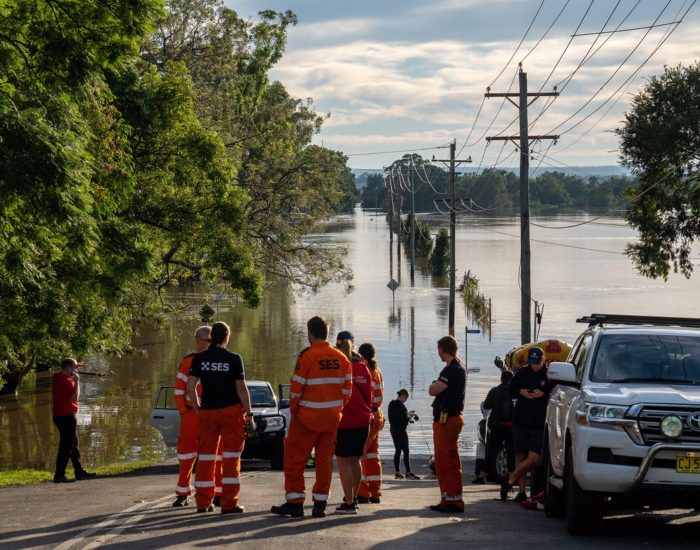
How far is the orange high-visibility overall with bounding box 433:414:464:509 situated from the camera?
12508mm

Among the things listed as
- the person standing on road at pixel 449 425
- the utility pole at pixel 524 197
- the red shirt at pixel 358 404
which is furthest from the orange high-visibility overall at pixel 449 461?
the utility pole at pixel 524 197

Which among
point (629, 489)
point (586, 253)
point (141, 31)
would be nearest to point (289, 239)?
point (141, 31)

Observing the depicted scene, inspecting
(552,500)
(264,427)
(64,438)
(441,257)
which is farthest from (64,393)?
(441,257)

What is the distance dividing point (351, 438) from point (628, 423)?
9.85 feet

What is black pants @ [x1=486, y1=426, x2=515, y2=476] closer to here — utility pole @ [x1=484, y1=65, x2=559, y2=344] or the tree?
utility pole @ [x1=484, y1=65, x2=559, y2=344]

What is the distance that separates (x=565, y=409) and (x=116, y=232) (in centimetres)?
1244

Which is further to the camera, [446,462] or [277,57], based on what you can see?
[277,57]

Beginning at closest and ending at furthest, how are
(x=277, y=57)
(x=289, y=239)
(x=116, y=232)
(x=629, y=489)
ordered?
(x=629, y=489)
(x=116, y=232)
(x=289, y=239)
(x=277, y=57)

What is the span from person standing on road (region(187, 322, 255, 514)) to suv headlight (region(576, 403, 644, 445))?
323 cm

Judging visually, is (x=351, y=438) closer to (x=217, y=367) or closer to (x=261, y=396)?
(x=217, y=367)

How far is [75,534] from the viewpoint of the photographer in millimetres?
10438

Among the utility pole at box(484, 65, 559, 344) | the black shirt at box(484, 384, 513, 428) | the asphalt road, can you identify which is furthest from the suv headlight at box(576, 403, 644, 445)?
the utility pole at box(484, 65, 559, 344)

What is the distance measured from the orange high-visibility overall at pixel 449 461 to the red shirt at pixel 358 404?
0.82m

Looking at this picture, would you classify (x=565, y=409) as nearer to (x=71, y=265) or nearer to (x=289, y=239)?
(x=71, y=265)
